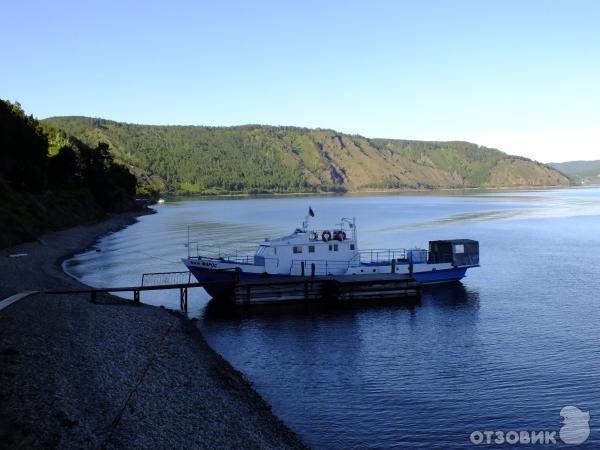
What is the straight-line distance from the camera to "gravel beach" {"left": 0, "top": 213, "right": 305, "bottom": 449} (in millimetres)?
15938

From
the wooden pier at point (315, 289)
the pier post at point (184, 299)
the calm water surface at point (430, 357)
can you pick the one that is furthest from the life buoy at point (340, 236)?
the pier post at point (184, 299)

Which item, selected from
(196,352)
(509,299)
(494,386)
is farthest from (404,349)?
(509,299)

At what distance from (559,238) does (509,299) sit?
49214 millimetres

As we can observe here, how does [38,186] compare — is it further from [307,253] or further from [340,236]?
[340,236]

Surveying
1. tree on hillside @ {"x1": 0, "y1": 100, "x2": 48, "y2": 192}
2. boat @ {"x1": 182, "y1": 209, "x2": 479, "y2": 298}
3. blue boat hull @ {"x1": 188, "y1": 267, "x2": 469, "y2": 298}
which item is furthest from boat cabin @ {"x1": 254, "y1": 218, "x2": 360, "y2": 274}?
tree on hillside @ {"x1": 0, "y1": 100, "x2": 48, "y2": 192}

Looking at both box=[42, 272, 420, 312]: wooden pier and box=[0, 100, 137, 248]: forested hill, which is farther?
box=[0, 100, 137, 248]: forested hill

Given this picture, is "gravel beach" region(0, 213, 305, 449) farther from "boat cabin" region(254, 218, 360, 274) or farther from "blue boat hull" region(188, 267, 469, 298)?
"boat cabin" region(254, 218, 360, 274)

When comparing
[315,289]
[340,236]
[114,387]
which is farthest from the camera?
[340,236]

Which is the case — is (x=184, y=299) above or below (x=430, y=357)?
above

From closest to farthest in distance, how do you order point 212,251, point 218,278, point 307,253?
point 218,278 < point 307,253 < point 212,251

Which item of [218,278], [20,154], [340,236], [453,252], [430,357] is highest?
[20,154]

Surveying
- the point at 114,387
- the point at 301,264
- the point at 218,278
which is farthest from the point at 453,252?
the point at 114,387

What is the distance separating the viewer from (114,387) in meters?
19.6

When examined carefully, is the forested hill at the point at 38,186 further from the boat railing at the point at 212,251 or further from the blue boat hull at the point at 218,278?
the blue boat hull at the point at 218,278
